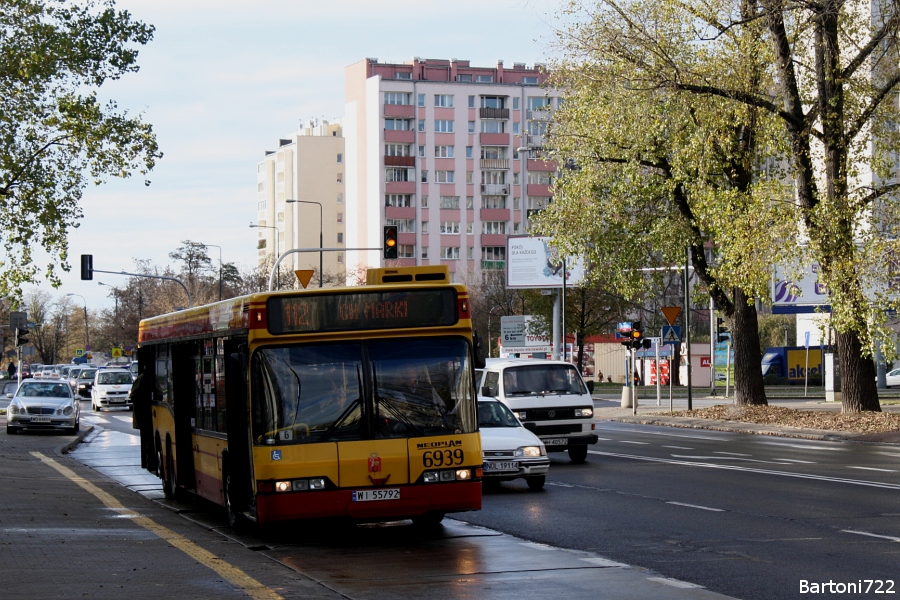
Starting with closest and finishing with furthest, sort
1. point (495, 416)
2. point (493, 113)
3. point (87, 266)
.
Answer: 1. point (495, 416)
2. point (87, 266)
3. point (493, 113)

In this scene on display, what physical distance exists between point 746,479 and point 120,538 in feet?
34.2

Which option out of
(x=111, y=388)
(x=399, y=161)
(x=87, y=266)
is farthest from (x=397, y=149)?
(x=111, y=388)

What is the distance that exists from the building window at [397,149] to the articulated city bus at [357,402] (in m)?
116

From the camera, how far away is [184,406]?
16922 millimetres

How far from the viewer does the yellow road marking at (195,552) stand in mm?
9656

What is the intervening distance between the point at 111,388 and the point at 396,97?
76543mm

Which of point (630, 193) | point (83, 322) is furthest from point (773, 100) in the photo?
point (83, 322)

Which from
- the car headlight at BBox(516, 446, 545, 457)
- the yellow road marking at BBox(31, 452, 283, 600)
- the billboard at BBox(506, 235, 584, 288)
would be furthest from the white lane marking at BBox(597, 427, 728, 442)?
the billboard at BBox(506, 235, 584, 288)

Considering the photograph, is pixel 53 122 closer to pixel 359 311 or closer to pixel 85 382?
pixel 359 311

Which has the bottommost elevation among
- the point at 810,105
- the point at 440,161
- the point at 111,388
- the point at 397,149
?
the point at 111,388

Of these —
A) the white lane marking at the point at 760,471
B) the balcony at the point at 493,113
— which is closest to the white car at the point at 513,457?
the white lane marking at the point at 760,471

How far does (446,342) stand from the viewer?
12891 millimetres

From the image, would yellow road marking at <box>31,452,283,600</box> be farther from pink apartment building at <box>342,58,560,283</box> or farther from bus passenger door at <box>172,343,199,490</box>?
pink apartment building at <box>342,58,560,283</box>

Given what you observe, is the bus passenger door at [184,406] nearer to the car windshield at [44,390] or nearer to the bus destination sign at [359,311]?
the bus destination sign at [359,311]
